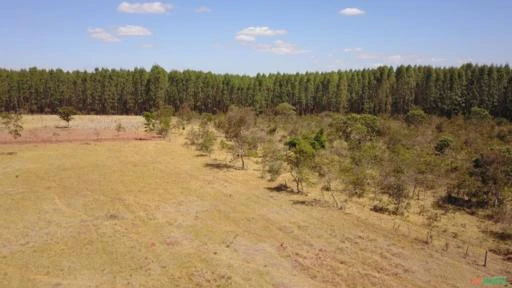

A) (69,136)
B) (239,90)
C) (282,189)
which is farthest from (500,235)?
(239,90)

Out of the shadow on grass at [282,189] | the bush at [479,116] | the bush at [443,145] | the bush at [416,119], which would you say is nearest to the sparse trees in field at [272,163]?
the shadow on grass at [282,189]

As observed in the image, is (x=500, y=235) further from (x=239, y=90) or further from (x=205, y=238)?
(x=239, y=90)

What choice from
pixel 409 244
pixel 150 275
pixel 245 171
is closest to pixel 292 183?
pixel 245 171

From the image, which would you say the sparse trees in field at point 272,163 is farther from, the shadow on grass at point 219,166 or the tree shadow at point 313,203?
the tree shadow at point 313,203

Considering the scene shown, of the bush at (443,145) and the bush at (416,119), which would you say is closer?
the bush at (443,145)

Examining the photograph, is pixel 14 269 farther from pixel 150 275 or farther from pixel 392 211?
pixel 392 211

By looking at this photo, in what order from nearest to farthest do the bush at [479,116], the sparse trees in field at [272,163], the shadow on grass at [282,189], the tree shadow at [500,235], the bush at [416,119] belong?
1. the tree shadow at [500,235]
2. the shadow on grass at [282,189]
3. the sparse trees in field at [272,163]
4. the bush at [416,119]
5. the bush at [479,116]
